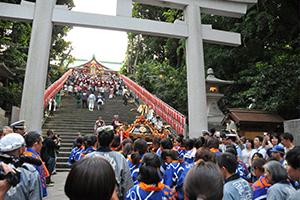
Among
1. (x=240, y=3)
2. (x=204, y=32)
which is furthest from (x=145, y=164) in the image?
(x=240, y=3)

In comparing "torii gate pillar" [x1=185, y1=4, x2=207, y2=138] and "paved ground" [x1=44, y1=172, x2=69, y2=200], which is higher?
"torii gate pillar" [x1=185, y1=4, x2=207, y2=138]

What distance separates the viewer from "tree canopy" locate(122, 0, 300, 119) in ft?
34.6

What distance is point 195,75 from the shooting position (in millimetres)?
8617

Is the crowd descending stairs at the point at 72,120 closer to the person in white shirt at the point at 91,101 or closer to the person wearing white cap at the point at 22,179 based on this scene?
the person in white shirt at the point at 91,101

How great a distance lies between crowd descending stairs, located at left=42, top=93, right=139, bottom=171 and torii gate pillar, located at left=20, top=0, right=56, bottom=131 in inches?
106

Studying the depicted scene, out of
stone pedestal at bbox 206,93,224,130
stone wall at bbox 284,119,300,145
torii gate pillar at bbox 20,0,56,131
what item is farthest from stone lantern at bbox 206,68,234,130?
torii gate pillar at bbox 20,0,56,131

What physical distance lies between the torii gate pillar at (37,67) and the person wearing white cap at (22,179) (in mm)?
5473

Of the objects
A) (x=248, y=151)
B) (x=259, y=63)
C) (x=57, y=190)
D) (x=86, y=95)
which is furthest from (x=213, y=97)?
(x=57, y=190)

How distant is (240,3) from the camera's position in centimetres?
921

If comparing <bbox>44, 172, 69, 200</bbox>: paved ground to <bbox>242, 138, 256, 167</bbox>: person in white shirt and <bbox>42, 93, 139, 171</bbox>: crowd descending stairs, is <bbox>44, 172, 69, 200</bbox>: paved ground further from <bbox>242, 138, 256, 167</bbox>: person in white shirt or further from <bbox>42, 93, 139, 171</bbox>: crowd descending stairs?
<bbox>242, 138, 256, 167</bbox>: person in white shirt

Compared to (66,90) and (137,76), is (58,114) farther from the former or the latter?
(137,76)

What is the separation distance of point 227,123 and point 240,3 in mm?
4920

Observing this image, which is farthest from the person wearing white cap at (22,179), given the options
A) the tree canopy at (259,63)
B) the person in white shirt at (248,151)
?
the tree canopy at (259,63)

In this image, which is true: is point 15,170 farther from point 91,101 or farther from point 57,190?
point 91,101
